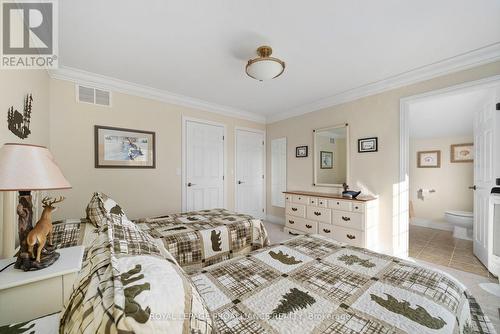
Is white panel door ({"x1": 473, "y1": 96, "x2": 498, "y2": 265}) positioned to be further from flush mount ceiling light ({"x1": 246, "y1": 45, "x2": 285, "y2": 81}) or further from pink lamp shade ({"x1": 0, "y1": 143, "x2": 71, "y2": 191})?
pink lamp shade ({"x1": 0, "y1": 143, "x2": 71, "y2": 191})

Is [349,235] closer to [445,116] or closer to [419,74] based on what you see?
[419,74]

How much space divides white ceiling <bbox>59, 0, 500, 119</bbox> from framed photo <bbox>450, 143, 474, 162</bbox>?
7.61 feet

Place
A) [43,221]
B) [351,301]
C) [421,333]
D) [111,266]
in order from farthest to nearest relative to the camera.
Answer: [43,221]
[351,301]
[421,333]
[111,266]

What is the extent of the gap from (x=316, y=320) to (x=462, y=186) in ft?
15.4

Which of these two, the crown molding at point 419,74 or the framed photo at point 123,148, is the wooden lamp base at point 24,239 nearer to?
the framed photo at point 123,148

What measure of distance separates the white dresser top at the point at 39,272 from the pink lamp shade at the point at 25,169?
46cm

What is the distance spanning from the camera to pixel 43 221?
1.18m

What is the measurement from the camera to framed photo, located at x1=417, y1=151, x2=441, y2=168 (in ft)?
13.1

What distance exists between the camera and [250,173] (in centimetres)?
462

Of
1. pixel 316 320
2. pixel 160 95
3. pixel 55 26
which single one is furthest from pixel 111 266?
pixel 160 95

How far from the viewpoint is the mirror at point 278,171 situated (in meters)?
4.52

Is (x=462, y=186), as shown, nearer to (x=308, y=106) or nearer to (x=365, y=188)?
(x=365, y=188)

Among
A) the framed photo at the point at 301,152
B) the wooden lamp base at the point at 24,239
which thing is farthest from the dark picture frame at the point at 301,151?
the wooden lamp base at the point at 24,239

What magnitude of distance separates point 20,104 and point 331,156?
390 centimetres
